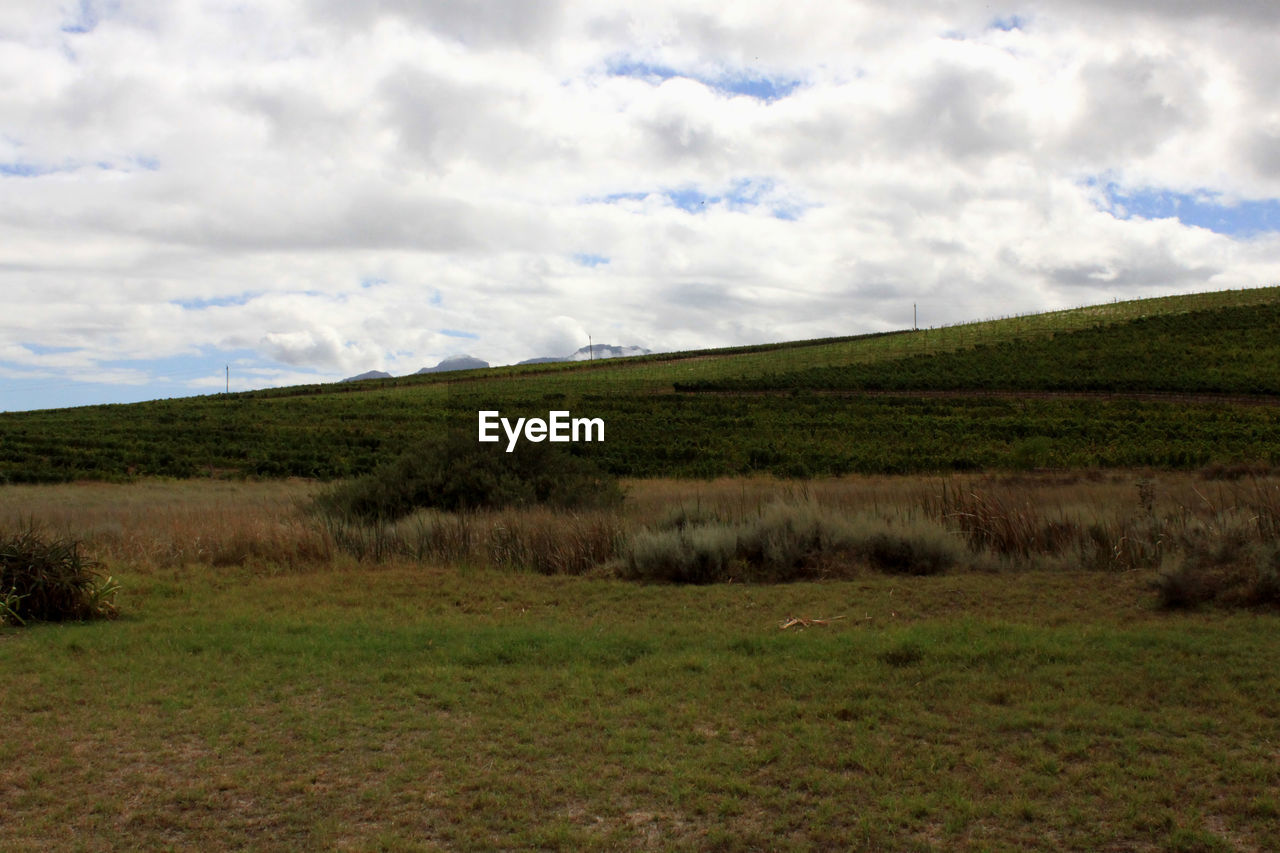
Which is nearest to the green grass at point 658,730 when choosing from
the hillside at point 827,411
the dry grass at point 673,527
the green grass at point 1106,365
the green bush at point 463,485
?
the dry grass at point 673,527

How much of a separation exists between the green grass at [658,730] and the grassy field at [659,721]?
0.02 m

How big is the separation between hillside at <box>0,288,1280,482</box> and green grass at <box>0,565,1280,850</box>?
12.9 meters

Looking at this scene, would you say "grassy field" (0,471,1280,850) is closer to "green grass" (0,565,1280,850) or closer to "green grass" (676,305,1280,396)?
"green grass" (0,565,1280,850)

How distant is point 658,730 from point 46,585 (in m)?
7.83

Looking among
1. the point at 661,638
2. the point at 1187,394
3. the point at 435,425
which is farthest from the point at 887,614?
the point at 1187,394

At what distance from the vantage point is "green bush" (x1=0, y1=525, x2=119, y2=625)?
10.6 meters

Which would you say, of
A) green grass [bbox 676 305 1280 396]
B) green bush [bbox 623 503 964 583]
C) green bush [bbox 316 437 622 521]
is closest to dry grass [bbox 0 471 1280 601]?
green bush [bbox 623 503 964 583]

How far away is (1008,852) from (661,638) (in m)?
5.03

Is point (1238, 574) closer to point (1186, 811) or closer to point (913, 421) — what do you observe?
point (1186, 811)

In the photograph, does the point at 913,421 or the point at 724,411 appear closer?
the point at 913,421

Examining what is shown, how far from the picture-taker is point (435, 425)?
52.3 m

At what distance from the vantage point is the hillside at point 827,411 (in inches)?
1587

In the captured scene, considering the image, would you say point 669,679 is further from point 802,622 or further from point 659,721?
point 802,622

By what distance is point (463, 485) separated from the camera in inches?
754
